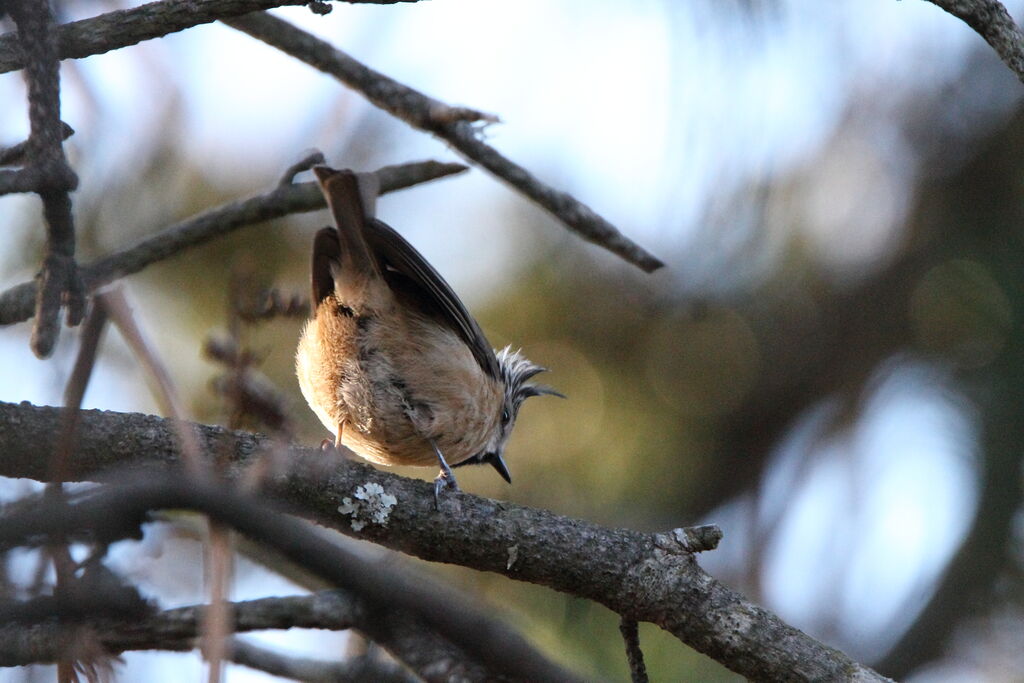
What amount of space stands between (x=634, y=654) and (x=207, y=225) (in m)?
1.84

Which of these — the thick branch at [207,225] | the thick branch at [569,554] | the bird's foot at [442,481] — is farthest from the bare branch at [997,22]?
the bird's foot at [442,481]

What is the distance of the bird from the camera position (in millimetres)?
3695

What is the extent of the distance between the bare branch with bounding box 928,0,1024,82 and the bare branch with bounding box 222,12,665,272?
108cm

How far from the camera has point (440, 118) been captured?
10.1 feet

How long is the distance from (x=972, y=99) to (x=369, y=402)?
3.13 m

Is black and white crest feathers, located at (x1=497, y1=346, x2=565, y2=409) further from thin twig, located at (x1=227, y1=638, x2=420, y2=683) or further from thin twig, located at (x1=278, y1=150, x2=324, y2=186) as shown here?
thin twig, located at (x1=227, y1=638, x2=420, y2=683)

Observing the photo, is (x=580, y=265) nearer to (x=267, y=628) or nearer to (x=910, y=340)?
(x=910, y=340)

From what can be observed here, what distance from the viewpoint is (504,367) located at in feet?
15.0

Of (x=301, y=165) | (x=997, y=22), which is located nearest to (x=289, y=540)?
(x=997, y=22)

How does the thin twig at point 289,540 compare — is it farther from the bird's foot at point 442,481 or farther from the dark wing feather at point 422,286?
the dark wing feather at point 422,286

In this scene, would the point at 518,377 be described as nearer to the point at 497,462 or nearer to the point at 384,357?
the point at 497,462

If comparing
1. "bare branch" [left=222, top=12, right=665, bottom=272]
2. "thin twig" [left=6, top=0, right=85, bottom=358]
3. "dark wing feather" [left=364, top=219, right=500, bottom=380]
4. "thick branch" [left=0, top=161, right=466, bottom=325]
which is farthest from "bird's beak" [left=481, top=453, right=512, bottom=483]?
"thin twig" [left=6, top=0, right=85, bottom=358]

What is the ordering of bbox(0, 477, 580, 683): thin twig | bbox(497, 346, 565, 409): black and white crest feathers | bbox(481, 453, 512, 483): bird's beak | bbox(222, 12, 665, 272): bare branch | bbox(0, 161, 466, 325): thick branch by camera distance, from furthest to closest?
1. bbox(497, 346, 565, 409): black and white crest feathers
2. bbox(481, 453, 512, 483): bird's beak
3. bbox(222, 12, 665, 272): bare branch
4. bbox(0, 161, 466, 325): thick branch
5. bbox(0, 477, 580, 683): thin twig

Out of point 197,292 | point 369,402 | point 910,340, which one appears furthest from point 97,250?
point 910,340
